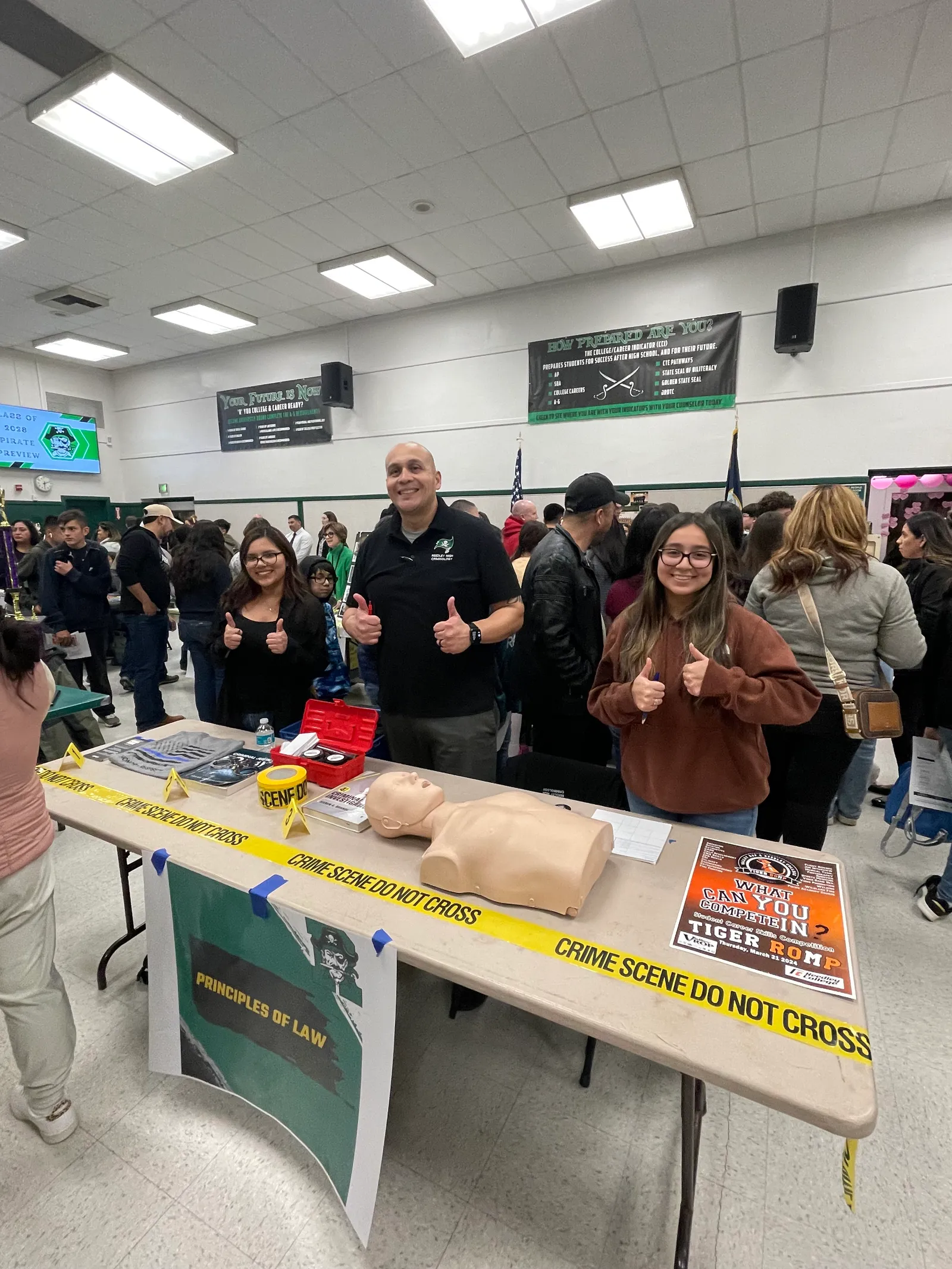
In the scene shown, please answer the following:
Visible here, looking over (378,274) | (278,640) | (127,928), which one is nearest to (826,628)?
(278,640)

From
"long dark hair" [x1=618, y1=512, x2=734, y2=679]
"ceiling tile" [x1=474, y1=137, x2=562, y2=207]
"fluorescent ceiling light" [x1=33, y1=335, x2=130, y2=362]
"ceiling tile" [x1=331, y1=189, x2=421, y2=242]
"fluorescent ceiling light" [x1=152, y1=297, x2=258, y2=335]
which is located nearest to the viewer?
"long dark hair" [x1=618, y1=512, x2=734, y2=679]

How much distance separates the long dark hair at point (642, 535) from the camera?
221cm

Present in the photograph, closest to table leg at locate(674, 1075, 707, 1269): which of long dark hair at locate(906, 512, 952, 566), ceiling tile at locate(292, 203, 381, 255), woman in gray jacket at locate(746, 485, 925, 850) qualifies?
woman in gray jacket at locate(746, 485, 925, 850)

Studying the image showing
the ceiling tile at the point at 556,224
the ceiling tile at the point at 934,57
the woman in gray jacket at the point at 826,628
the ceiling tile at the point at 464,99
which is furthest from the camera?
the ceiling tile at the point at 556,224

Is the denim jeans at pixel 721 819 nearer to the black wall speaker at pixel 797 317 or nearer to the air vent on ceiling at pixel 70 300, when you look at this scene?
the black wall speaker at pixel 797 317

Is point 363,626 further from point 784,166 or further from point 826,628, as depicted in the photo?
point 784,166

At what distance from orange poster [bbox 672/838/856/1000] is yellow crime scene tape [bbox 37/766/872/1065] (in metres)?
0.07

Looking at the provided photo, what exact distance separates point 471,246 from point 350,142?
1.58 m

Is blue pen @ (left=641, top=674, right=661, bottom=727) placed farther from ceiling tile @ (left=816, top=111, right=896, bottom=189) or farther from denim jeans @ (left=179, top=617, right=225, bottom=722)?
ceiling tile @ (left=816, top=111, right=896, bottom=189)

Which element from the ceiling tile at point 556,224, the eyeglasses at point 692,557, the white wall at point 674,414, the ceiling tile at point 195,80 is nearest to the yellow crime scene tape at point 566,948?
the eyeglasses at point 692,557

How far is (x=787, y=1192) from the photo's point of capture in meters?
1.25

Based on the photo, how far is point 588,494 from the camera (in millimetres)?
2141

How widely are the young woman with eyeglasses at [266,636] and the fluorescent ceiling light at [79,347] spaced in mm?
7569

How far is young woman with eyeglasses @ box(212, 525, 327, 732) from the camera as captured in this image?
7.06 ft
